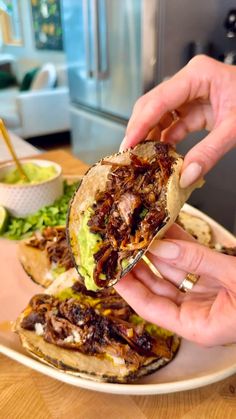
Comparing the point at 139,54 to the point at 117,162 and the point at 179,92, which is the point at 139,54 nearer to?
the point at 179,92

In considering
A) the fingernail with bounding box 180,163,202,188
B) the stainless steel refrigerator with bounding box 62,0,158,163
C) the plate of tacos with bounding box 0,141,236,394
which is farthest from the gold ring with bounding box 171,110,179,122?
the stainless steel refrigerator with bounding box 62,0,158,163

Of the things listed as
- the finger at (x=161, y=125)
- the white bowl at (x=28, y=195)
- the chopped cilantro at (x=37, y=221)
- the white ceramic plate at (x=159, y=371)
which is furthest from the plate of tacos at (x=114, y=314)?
the white bowl at (x=28, y=195)

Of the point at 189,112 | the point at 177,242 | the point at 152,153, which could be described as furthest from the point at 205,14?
the point at 177,242

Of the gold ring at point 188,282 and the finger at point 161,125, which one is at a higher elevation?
the finger at point 161,125

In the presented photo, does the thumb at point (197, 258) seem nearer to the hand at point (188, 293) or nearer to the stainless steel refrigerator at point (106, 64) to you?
the hand at point (188, 293)

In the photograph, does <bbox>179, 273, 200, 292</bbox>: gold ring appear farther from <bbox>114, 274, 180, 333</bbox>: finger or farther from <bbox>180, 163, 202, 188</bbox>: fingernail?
<bbox>180, 163, 202, 188</bbox>: fingernail

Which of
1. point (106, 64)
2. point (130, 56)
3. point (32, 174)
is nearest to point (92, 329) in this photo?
point (32, 174)
